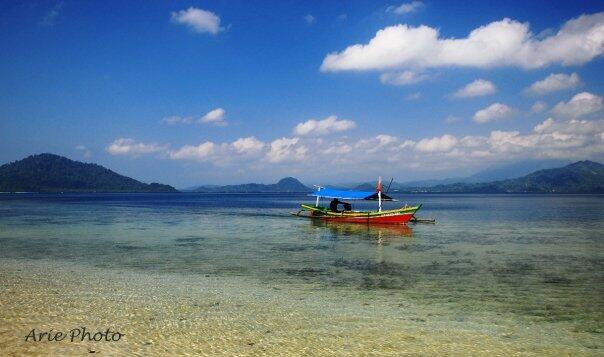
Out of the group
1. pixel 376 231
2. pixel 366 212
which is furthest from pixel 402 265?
pixel 366 212

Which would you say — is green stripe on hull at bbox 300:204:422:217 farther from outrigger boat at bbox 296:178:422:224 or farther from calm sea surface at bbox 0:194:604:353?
calm sea surface at bbox 0:194:604:353

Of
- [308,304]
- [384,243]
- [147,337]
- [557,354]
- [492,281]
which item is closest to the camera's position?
[557,354]

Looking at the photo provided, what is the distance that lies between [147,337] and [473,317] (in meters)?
10.5

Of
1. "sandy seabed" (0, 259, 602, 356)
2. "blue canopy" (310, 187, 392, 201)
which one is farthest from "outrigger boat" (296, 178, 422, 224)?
"sandy seabed" (0, 259, 602, 356)

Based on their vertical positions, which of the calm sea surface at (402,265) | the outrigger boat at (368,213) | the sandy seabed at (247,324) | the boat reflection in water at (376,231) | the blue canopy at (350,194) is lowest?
the boat reflection in water at (376,231)

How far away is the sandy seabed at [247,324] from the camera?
37.0 feet

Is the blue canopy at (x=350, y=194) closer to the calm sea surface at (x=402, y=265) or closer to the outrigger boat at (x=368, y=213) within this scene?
the outrigger boat at (x=368, y=213)

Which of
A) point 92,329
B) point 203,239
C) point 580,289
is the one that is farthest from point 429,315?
point 203,239

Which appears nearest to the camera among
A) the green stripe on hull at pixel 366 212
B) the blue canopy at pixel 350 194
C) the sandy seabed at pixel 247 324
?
the sandy seabed at pixel 247 324

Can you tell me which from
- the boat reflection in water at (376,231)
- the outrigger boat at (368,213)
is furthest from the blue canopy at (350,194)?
the boat reflection in water at (376,231)

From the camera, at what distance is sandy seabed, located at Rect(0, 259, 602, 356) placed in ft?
37.0

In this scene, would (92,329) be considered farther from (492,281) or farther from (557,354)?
(492,281)

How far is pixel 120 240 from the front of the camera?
37.6 meters

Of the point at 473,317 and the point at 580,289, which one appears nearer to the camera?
the point at 473,317
